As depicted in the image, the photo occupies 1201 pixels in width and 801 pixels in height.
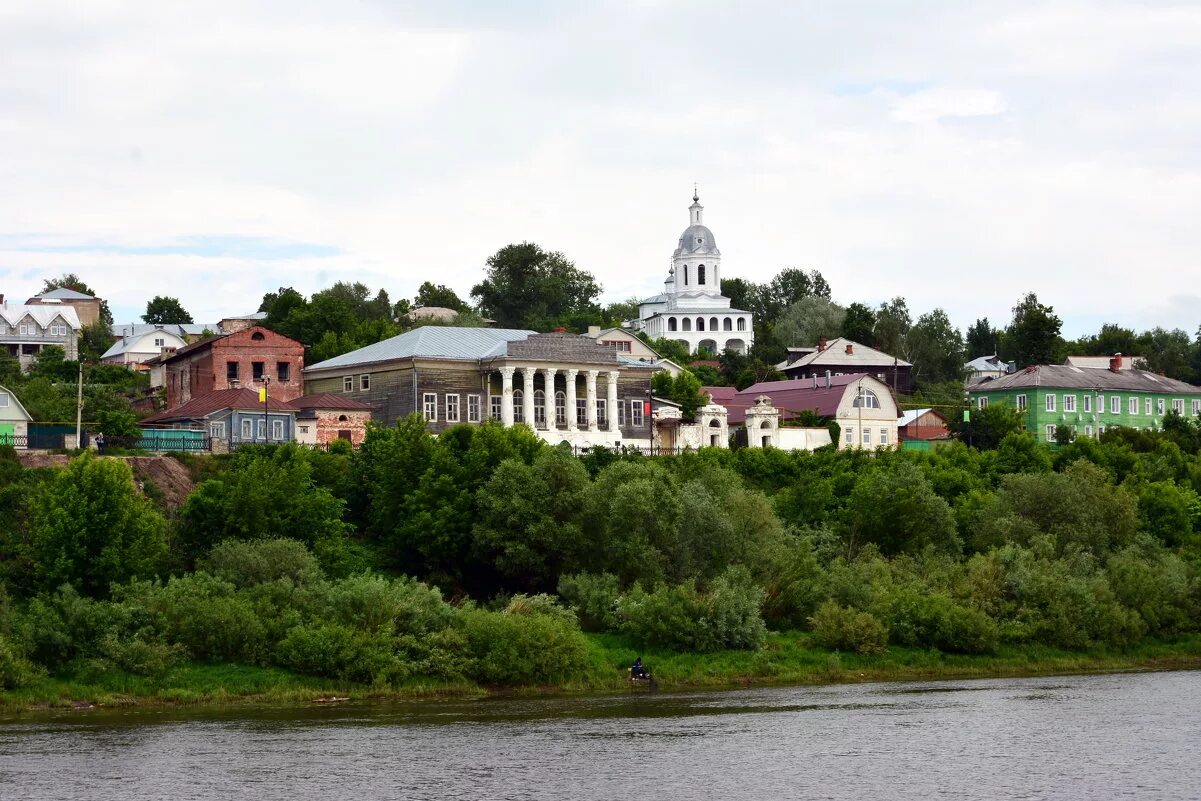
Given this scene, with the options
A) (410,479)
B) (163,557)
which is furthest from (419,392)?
(163,557)

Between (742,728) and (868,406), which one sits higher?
(868,406)

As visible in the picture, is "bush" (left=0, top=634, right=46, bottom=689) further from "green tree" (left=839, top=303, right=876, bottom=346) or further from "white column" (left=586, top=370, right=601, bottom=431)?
"green tree" (left=839, top=303, right=876, bottom=346)

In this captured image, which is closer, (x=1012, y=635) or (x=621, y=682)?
(x=621, y=682)

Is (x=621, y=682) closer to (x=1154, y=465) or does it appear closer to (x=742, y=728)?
(x=742, y=728)

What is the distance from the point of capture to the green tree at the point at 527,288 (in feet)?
447

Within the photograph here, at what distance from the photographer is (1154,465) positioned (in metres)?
82.1

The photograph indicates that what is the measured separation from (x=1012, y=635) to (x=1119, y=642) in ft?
14.8

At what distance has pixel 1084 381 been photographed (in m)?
102

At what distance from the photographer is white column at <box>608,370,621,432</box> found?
8112 cm

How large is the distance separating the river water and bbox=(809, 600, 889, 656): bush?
4.84m

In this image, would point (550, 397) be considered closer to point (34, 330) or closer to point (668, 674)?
point (668, 674)

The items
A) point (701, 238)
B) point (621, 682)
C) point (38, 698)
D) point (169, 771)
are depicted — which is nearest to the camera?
point (169, 771)

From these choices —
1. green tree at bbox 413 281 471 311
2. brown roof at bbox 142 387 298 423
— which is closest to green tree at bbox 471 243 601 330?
green tree at bbox 413 281 471 311

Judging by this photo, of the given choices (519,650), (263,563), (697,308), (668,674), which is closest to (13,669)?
(263,563)
